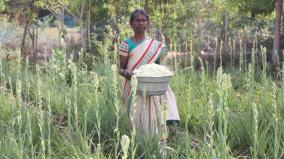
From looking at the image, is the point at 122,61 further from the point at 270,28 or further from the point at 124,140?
the point at 270,28

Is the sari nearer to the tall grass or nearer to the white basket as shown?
the tall grass

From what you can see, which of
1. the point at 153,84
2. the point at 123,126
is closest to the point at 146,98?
the point at 153,84

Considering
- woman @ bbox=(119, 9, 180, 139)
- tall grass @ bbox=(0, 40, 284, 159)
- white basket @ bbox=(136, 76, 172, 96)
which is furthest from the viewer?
woman @ bbox=(119, 9, 180, 139)

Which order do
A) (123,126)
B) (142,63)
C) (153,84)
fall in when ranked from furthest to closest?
(123,126)
(142,63)
(153,84)

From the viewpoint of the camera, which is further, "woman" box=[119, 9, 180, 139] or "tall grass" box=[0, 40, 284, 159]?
"woman" box=[119, 9, 180, 139]

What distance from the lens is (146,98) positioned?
341cm

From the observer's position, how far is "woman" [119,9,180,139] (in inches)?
136

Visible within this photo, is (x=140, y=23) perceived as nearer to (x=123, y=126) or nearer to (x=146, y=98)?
(x=146, y=98)

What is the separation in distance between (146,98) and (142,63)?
1.09 feet

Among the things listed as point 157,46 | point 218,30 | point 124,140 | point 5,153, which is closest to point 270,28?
point 218,30

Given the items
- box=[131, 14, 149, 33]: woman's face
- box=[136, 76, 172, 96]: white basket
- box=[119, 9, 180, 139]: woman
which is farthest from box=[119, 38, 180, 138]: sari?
box=[136, 76, 172, 96]: white basket

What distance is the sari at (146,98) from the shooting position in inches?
136

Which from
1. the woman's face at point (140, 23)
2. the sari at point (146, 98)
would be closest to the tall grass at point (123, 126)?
the sari at point (146, 98)

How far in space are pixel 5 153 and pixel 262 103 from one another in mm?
2451
